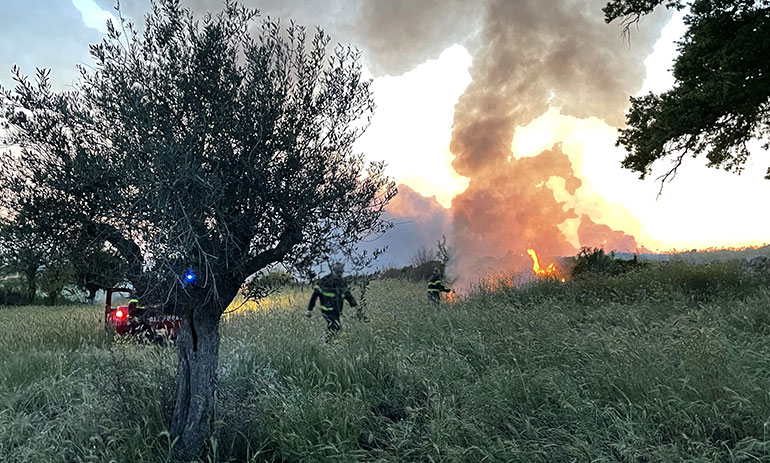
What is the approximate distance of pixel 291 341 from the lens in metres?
8.77

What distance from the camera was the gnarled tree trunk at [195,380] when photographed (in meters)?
5.20

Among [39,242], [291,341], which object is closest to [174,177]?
[39,242]

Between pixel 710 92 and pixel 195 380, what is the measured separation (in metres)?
14.5

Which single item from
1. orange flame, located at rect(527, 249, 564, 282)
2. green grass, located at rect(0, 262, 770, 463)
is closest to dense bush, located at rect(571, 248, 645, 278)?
orange flame, located at rect(527, 249, 564, 282)

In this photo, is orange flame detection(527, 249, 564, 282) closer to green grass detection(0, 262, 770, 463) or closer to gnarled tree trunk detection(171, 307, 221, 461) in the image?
green grass detection(0, 262, 770, 463)

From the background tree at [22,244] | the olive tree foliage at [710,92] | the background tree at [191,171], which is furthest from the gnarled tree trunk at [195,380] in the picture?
the olive tree foliage at [710,92]

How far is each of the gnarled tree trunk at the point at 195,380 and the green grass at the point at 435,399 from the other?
20cm

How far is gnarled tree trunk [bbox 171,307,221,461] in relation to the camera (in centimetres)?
520

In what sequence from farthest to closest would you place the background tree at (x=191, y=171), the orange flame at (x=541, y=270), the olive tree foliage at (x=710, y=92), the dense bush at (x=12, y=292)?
1. the dense bush at (x=12, y=292)
2. the orange flame at (x=541, y=270)
3. the olive tree foliage at (x=710, y=92)
4. the background tree at (x=191, y=171)

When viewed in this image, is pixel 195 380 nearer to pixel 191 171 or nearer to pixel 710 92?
pixel 191 171

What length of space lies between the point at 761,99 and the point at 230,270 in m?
15.8

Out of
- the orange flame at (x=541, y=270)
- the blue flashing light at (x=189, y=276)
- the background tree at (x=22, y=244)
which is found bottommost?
the blue flashing light at (x=189, y=276)

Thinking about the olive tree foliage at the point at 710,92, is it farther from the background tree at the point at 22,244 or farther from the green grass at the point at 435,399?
the background tree at the point at 22,244

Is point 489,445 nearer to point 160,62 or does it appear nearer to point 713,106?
point 160,62
